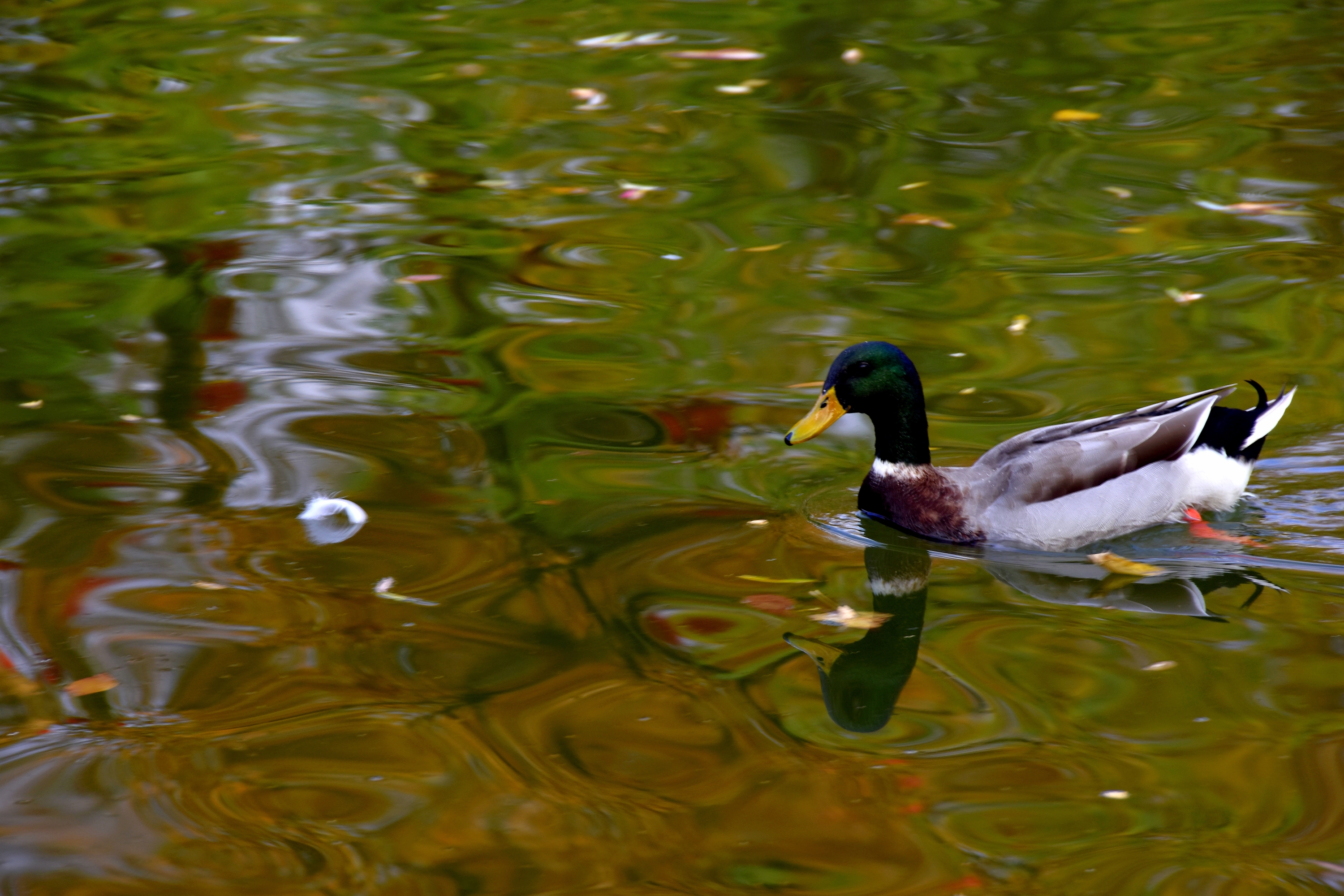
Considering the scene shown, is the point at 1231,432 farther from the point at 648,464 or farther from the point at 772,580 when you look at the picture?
the point at 648,464

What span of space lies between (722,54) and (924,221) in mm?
3929

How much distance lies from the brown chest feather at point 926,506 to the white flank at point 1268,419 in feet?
3.72

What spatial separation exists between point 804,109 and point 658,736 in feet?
23.5

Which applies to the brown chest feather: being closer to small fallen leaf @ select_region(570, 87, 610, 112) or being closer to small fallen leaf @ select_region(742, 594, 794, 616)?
small fallen leaf @ select_region(742, 594, 794, 616)

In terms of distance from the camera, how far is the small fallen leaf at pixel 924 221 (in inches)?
347

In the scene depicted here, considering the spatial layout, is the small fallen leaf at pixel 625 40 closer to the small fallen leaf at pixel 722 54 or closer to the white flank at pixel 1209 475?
the small fallen leaf at pixel 722 54

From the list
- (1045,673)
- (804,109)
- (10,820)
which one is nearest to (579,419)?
(1045,673)

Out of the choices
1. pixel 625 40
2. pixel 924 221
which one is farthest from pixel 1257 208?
pixel 625 40

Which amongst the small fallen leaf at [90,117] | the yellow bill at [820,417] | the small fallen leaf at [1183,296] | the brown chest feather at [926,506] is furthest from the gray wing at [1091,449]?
the small fallen leaf at [90,117]

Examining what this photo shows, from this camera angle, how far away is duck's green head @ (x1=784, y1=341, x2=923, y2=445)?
5.71 meters

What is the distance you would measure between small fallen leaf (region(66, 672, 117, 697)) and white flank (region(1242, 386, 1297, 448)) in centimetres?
418

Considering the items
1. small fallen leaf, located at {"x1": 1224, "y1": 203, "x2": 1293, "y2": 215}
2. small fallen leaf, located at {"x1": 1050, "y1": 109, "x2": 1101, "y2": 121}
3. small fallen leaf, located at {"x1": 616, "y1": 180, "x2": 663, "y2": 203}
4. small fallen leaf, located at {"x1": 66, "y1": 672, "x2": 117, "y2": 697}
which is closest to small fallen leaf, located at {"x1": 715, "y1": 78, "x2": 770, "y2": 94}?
small fallen leaf, located at {"x1": 616, "y1": 180, "x2": 663, "y2": 203}

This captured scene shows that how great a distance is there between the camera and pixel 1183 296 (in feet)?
25.2

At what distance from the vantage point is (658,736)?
14.8 feet
